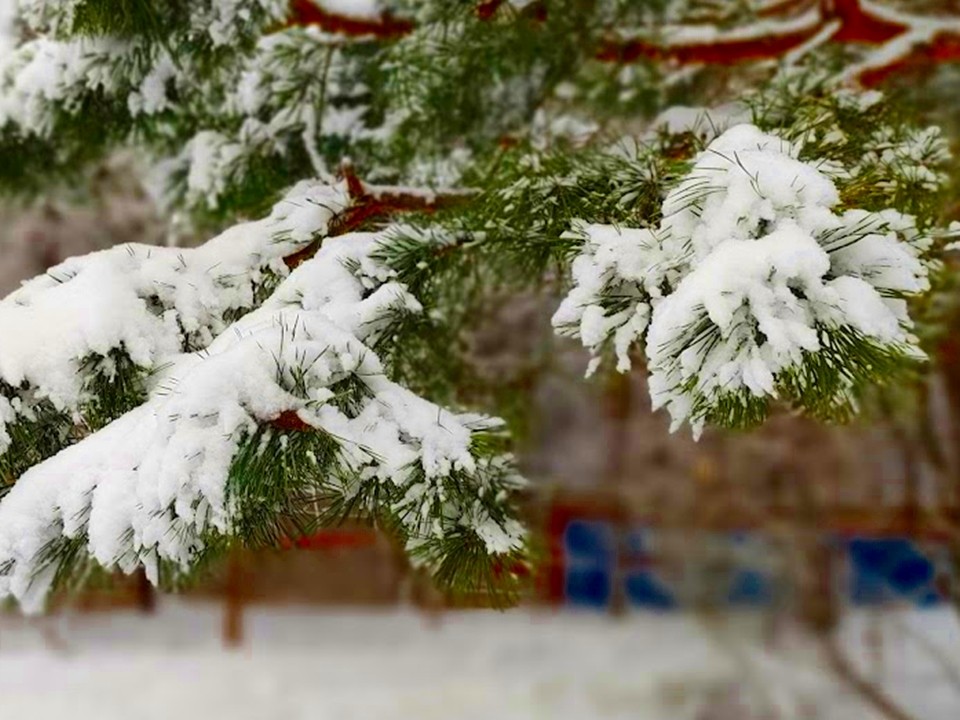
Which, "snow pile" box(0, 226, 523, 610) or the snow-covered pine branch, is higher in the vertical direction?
the snow-covered pine branch

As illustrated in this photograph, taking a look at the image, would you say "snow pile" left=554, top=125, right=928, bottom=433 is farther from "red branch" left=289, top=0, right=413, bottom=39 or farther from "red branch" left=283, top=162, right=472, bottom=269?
"red branch" left=289, top=0, right=413, bottom=39

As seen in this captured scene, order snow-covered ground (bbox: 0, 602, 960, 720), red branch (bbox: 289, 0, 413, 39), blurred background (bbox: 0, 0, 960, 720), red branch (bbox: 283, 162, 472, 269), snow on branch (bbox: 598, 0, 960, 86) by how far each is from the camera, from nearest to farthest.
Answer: red branch (bbox: 283, 162, 472, 269) < red branch (bbox: 289, 0, 413, 39) < snow on branch (bbox: 598, 0, 960, 86) < blurred background (bbox: 0, 0, 960, 720) < snow-covered ground (bbox: 0, 602, 960, 720)

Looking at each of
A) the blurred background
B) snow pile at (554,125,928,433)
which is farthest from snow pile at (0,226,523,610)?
the blurred background

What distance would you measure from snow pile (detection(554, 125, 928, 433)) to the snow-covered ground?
5027 millimetres

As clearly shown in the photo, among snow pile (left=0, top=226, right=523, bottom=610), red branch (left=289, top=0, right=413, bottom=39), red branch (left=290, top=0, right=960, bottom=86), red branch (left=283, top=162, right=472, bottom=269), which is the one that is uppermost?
red branch (left=290, top=0, right=960, bottom=86)

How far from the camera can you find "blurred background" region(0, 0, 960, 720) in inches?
229

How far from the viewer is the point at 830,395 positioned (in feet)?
2.94

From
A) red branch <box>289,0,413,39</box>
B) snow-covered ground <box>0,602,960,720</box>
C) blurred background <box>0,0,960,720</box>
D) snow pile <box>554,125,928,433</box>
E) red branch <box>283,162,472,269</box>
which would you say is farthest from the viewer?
snow-covered ground <box>0,602,960,720</box>

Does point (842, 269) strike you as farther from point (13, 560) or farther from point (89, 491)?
point (13, 560)

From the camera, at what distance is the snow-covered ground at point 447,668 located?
626 cm

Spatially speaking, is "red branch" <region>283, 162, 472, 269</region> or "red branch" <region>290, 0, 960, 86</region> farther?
"red branch" <region>290, 0, 960, 86</region>

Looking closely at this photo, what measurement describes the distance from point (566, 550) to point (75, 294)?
811 centimetres

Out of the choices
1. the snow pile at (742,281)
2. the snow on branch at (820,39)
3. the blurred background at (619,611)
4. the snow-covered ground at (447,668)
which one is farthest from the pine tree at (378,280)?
the snow-covered ground at (447,668)

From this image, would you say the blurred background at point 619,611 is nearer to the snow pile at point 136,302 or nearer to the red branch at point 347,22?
the red branch at point 347,22
